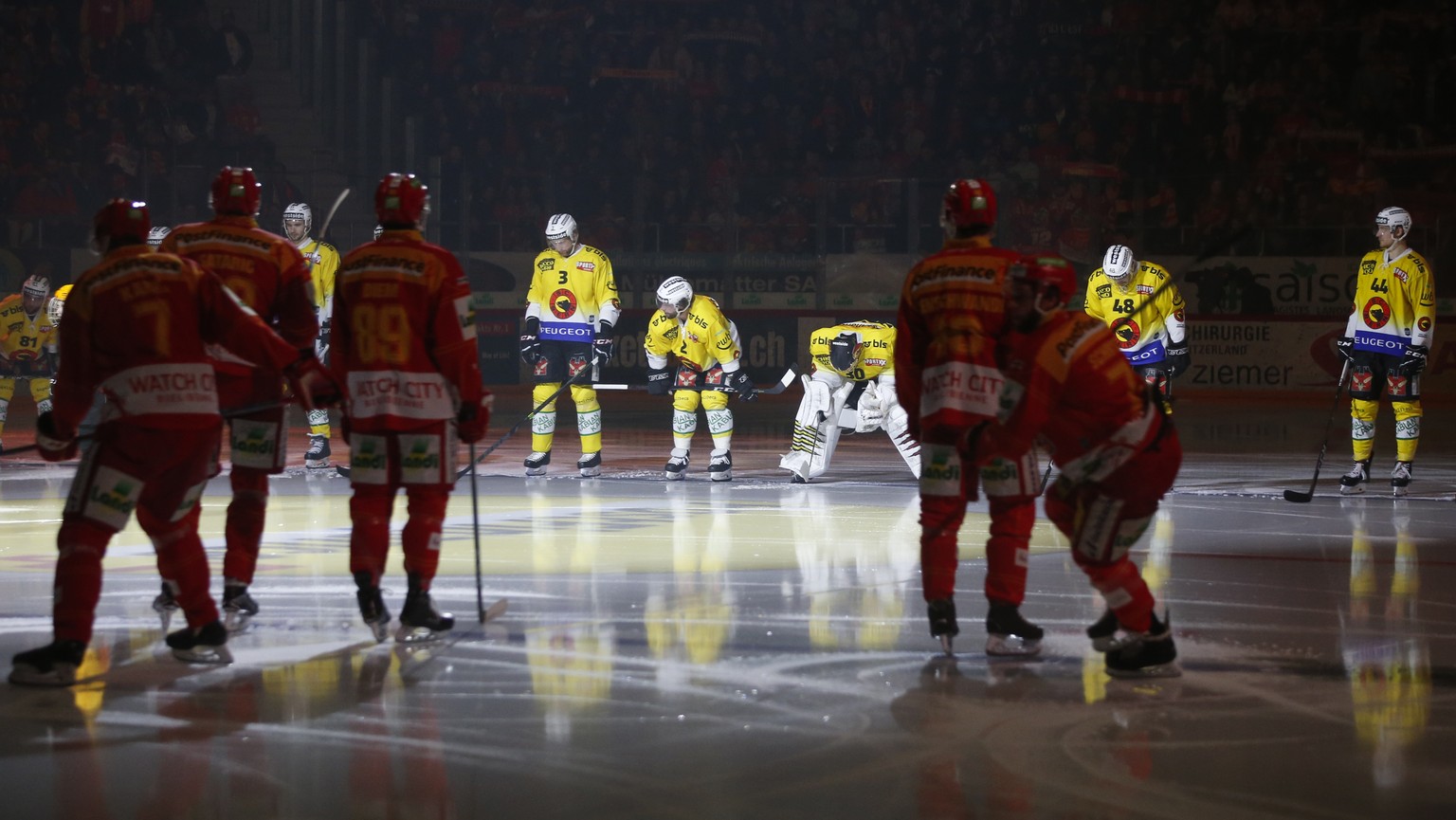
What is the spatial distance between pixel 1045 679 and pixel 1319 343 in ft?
52.0

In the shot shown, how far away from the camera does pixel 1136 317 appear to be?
11570mm

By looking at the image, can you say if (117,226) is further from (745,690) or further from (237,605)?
(745,690)

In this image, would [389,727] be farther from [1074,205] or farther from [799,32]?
[799,32]

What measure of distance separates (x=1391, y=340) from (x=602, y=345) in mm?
6066

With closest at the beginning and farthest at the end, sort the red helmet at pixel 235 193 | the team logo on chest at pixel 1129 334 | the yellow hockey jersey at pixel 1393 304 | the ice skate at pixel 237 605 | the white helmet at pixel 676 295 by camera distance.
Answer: the ice skate at pixel 237 605
the red helmet at pixel 235 193
the yellow hockey jersey at pixel 1393 304
the team logo on chest at pixel 1129 334
the white helmet at pixel 676 295

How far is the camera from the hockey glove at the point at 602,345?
1302cm

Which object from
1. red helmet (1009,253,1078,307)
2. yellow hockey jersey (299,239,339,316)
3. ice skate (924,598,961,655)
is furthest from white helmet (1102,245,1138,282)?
red helmet (1009,253,1078,307)

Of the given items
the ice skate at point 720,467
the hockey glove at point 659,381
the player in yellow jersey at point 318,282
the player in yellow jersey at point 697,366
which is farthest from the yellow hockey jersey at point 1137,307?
the player in yellow jersey at point 318,282

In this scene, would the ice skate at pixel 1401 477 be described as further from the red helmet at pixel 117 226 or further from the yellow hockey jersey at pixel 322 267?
the red helmet at pixel 117 226

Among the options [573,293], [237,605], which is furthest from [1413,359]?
[237,605]

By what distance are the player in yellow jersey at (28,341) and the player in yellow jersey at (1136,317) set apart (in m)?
9.01

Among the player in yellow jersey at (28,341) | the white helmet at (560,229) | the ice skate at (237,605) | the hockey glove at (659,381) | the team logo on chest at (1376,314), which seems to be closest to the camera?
the ice skate at (237,605)

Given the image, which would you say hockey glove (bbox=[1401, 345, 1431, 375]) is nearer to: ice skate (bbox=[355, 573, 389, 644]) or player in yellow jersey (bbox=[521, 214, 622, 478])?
player in yellow jersey (bbox=[521, 214, 622, 478])

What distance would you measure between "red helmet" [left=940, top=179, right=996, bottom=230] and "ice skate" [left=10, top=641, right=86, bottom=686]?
3.44 m
